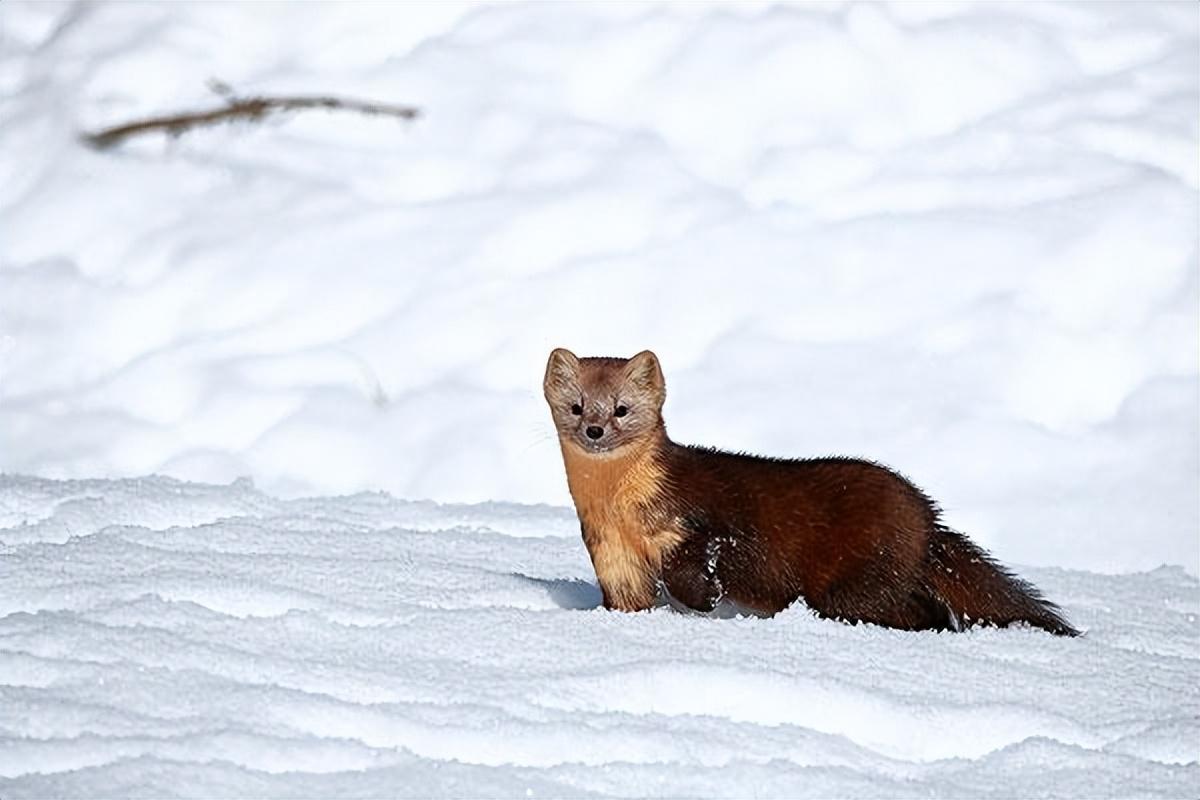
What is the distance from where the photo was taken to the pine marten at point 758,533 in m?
4.55

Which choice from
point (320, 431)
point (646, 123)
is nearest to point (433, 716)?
point (320, 431)

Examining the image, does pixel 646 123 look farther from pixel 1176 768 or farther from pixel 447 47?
pixel 1176 768

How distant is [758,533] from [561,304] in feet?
10.7

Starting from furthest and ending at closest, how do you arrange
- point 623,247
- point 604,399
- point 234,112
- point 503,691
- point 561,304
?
point 234,112
point 623,247
point 561,304
point 604,399
point 503,691

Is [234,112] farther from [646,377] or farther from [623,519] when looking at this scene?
[623,519]

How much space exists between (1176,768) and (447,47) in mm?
6010

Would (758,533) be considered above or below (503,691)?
below

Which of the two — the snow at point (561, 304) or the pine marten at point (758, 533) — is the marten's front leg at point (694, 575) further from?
the snow at point (561, 304)

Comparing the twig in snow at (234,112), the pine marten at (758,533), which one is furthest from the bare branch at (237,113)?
the pine marten at (758,533)

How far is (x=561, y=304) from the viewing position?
305 inches

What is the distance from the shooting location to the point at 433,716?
354 cm

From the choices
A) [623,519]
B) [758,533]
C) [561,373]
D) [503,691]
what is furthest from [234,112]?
[503,691]

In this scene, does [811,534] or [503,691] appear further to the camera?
[811,534]

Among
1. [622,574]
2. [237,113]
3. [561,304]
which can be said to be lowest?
[237,113]
